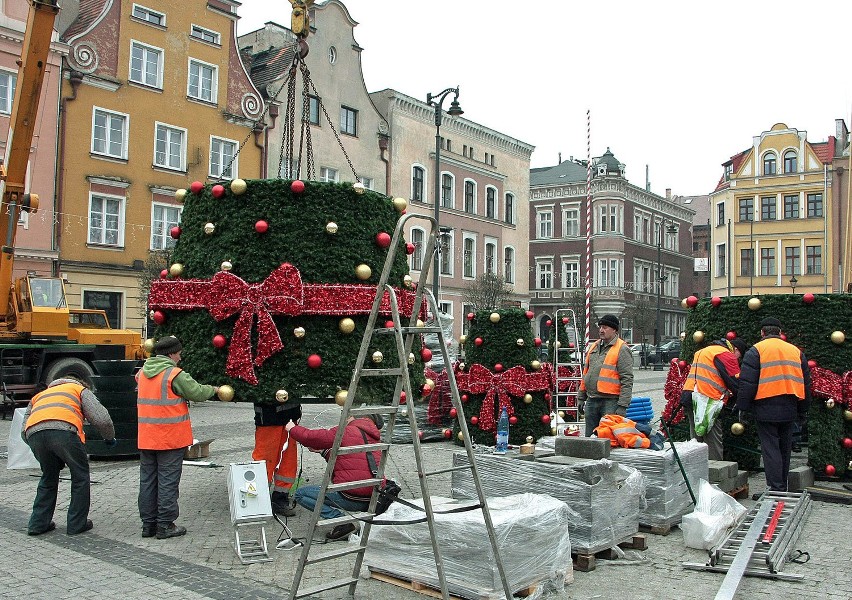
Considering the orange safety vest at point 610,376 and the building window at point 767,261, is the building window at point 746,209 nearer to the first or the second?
the building window at point 767,261

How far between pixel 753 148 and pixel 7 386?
52.4m

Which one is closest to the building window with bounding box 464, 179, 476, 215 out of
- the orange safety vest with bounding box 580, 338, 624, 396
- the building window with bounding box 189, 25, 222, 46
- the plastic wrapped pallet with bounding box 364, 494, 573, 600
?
the building window with bounding box 189, 25, 222, 46

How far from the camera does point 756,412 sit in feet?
27.8

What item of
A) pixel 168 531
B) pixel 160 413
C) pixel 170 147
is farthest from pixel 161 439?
pixel 170 147

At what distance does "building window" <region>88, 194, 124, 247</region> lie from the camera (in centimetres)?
2616

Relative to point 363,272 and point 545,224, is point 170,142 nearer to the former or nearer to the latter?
point 363,272

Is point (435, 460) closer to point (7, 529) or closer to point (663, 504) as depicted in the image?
point (663, 504)

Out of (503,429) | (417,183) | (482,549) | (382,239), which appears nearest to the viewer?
(482,549)

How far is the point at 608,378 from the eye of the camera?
887 centimetres

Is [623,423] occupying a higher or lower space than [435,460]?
higher

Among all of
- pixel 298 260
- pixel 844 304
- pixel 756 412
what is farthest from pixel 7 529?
pixel 844 304

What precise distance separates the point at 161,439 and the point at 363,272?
2340mm

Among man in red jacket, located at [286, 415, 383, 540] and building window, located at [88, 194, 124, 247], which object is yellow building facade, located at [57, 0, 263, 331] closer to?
building window, located at [88, 194, 124, 247]

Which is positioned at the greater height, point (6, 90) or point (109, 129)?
point (6, 90)
